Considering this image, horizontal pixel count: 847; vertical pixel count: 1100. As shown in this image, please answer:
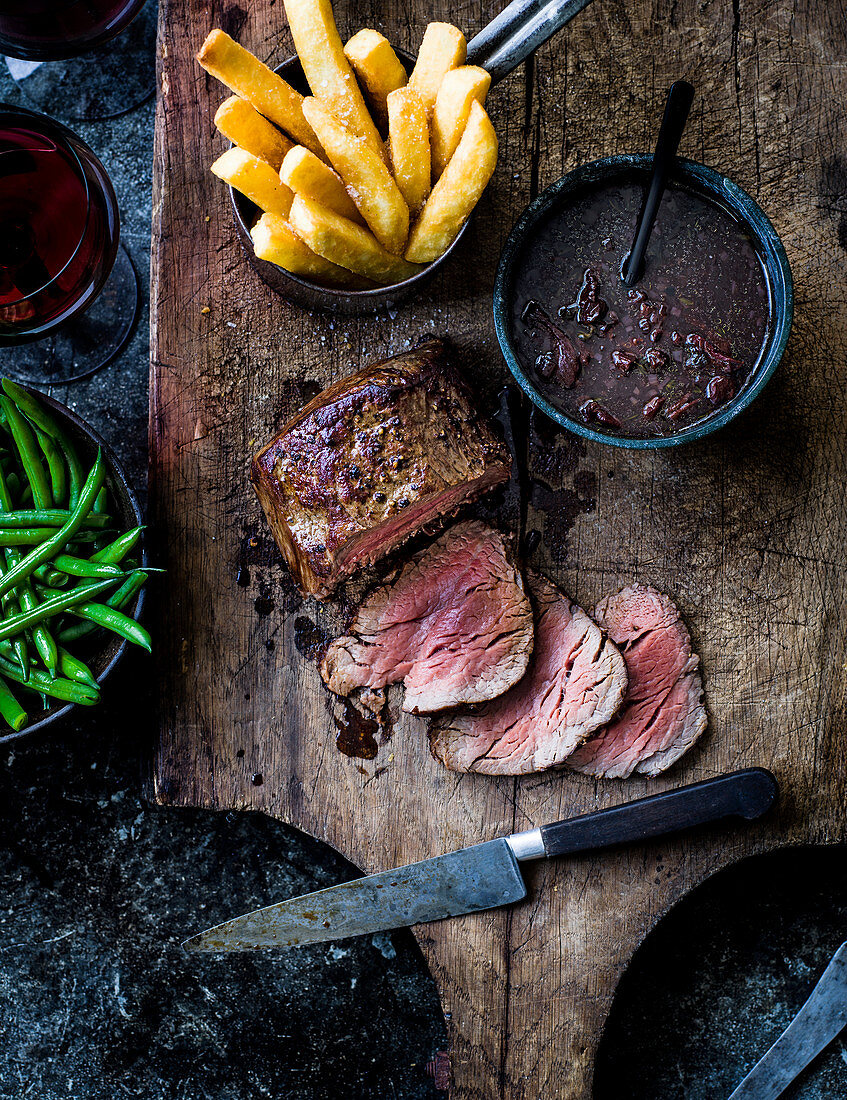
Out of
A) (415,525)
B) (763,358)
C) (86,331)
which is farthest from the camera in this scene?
(86,331)

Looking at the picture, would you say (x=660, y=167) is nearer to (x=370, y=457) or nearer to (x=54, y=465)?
(x=370, y=457)

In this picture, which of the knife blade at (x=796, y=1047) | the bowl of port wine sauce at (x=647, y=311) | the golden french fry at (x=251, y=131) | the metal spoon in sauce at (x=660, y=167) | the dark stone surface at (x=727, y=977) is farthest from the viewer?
the dark stone surface at (x=727, y=977)

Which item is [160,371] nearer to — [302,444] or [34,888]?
[302,444]

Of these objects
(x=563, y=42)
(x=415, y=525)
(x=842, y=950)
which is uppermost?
(x=563, y=42)

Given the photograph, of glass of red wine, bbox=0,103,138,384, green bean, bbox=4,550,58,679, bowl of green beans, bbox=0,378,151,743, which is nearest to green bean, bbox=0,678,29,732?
bowl of green beans, bbox=0,378,151,743

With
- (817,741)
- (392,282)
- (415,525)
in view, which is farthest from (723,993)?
(392,282)

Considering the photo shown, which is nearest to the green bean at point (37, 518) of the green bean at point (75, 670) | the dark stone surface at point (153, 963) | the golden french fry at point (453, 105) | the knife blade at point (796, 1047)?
the green bean at point (75, 670)

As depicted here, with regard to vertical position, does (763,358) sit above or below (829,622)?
above

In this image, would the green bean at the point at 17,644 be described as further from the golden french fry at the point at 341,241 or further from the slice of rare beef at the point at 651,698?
the slice of rare beef at the point at 651,698
